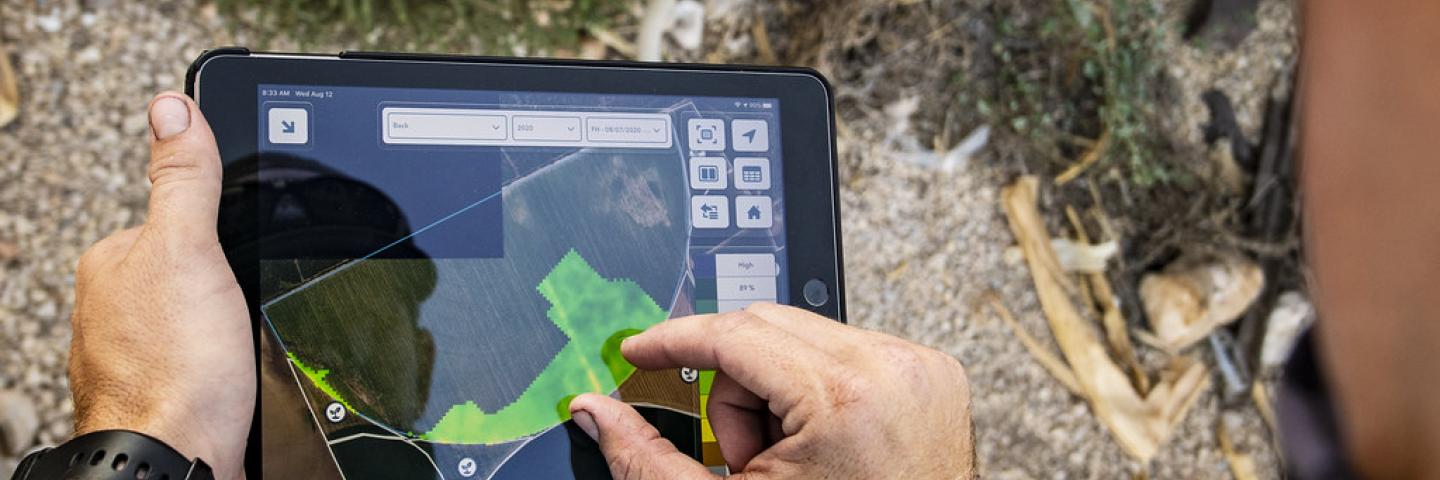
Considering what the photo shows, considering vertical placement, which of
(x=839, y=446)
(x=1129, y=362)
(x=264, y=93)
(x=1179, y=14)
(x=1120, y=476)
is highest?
(x=1179, y=14)

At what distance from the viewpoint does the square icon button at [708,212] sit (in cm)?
74

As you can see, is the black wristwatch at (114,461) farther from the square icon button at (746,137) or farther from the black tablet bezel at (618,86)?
the square icon button at (746,137)

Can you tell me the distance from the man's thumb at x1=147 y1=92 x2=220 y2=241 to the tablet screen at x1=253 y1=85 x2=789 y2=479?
0.12ft

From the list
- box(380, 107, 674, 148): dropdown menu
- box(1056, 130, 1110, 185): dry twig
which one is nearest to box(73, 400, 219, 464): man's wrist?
box(380, 107, 674, 148): dropdown menu

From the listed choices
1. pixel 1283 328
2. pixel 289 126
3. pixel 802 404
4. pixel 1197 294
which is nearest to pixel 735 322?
pixel 802 404

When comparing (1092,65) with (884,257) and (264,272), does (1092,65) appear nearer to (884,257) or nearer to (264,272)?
(884,257)

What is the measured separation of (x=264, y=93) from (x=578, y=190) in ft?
0.74

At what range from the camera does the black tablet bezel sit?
0.69 meters

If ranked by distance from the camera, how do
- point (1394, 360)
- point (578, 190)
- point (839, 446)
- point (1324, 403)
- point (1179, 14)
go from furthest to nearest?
point (1179, 14) < point (1324, 403) < point (1394, 360) < point (578, 190) < point (839, 446)

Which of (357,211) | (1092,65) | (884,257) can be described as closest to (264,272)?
(357,211)

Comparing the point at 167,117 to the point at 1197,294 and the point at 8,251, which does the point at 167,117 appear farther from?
the point at 1197,294

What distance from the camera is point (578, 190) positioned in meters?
0.73

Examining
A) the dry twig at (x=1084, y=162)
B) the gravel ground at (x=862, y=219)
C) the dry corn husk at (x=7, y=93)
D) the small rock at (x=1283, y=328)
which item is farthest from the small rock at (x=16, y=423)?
the small rock at (x=1283, y=328)
